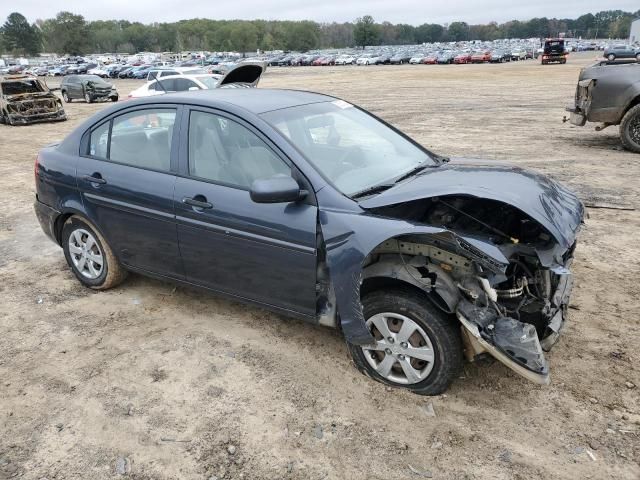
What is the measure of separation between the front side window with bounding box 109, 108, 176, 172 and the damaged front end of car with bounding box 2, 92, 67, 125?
16.0 meters

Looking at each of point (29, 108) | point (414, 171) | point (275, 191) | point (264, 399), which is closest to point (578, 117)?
point (414, 171)

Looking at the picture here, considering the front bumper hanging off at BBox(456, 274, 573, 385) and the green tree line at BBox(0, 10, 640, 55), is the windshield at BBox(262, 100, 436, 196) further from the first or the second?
the green tree line at BBox(0, 10, 640, 55)

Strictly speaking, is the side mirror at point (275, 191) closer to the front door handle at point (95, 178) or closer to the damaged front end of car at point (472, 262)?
the damaged front end of car at point (472, 262)

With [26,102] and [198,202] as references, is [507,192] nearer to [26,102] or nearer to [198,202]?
[198,202]

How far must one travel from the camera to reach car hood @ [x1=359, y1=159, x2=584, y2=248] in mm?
3062

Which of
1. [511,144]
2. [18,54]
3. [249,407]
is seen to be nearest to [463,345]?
[249,407]

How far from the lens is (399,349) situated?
318 cm

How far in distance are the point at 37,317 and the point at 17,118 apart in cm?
1616

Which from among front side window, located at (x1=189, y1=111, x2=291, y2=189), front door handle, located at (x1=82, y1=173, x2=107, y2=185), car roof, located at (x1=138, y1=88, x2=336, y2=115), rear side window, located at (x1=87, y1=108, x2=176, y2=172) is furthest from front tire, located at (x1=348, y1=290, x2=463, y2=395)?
front door handle, located at (x1=82, y1=173, x2=107, y2=185)

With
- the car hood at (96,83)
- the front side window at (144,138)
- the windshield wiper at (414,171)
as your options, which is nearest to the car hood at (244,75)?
the front side window at (144,138)

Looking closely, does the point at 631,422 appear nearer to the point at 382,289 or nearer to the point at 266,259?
the point at 382,289

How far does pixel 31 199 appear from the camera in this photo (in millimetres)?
8289

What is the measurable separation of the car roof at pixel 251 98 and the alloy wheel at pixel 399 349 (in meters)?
1.66

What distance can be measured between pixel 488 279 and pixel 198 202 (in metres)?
1.95
